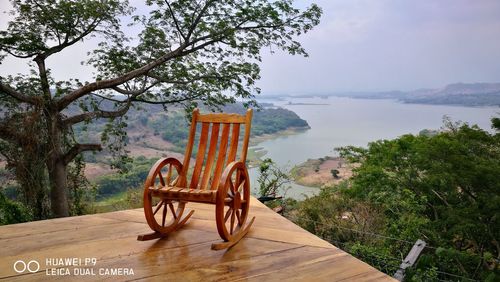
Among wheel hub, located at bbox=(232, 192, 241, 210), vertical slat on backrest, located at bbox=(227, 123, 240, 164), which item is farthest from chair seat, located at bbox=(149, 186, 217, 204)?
vertical slat on backrest, located at bbox=(227, 123, 240, 164)

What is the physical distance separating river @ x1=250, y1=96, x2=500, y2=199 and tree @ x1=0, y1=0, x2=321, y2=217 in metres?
1.50

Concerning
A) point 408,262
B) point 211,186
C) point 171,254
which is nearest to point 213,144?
point 211,186

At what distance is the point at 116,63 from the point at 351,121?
981cm

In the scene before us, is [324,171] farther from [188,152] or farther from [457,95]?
[188,152]

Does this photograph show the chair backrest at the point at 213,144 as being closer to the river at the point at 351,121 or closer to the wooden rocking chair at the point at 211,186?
the wooden rocking chair at the point at 211,186

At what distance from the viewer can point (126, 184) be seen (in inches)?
221

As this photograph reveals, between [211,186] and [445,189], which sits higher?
[211,186]

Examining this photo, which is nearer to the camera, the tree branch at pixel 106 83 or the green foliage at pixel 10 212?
the green foliage at pixel 10 212

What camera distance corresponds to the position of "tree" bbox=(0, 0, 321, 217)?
4.21 metres

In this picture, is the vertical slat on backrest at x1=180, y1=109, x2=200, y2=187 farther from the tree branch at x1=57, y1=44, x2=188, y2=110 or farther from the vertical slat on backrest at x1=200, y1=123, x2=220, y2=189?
the tree branch at x1=57, y1=44, x2=188, y2=110

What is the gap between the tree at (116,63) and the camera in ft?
13.8

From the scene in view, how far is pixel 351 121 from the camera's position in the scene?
13.0m

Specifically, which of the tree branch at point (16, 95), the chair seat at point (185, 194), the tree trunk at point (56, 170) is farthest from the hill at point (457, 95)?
the tree branch at point (16, 95)

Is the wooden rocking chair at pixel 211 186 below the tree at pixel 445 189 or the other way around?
the other way around
